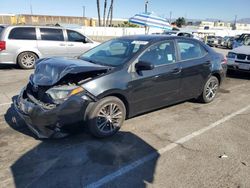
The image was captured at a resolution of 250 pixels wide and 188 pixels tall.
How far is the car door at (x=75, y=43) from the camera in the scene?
10938mm

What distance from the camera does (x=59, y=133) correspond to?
13.1 feet

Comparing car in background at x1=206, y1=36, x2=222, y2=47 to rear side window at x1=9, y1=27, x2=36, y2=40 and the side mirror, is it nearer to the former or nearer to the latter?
rear side window at x1=9, y1=27, x2=36, y2=40

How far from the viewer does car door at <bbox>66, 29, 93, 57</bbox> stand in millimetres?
10938

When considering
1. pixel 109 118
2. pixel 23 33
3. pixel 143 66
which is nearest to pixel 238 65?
pixel 143 66

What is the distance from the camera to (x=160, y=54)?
5.11 metres

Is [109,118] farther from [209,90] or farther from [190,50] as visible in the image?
[209,90]

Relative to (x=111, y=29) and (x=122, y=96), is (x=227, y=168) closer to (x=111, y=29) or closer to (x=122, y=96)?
(x=122, y=96)

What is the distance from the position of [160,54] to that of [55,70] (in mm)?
1967

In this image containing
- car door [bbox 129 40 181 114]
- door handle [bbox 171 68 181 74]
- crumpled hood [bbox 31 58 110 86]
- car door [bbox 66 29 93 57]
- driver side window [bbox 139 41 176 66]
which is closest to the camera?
crumpled hood [bbox 31 58 110 86]

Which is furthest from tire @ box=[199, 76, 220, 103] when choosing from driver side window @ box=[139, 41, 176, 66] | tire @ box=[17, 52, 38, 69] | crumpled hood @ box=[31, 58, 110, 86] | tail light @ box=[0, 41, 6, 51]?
tail light @ box=[0, 41, 6, 51]

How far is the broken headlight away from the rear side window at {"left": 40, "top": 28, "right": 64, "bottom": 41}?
7015mm

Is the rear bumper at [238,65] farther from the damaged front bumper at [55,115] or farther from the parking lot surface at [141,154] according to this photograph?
the damaged front bumper at [55,115]

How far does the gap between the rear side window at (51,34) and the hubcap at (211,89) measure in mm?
6579

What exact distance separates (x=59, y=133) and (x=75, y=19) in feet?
222
